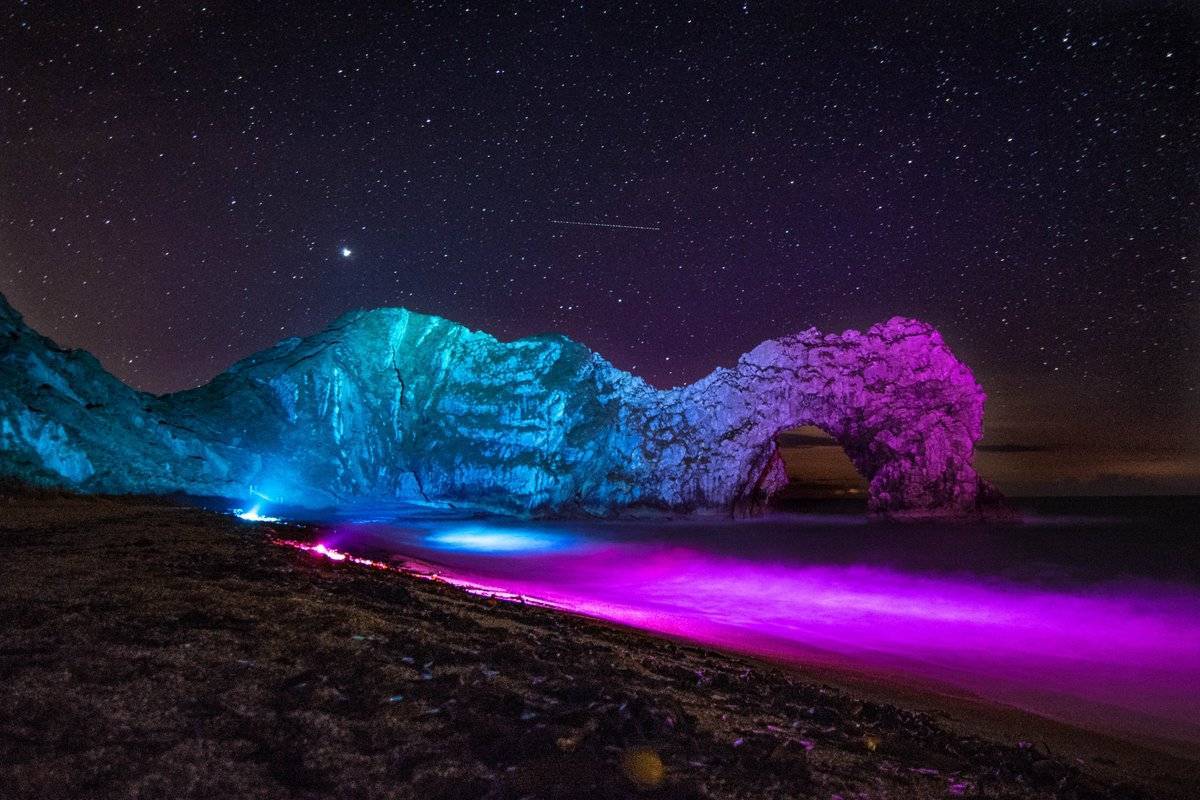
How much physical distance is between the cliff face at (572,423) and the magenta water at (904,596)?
6907mm

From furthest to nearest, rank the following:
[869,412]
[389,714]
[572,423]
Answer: [572,423]
[869,412]
[389,714]

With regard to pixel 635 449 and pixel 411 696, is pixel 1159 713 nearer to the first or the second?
pixel 411 696

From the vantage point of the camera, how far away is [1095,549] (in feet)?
119

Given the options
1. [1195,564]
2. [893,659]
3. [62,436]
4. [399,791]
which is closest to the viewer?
[399,791]

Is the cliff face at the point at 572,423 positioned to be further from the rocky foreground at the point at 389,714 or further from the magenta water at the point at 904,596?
the rocky foreground at the point at 389,714

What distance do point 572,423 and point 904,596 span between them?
31.7m

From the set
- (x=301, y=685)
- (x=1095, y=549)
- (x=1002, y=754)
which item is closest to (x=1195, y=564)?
(x=1095, y=549)

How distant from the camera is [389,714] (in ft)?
11.7

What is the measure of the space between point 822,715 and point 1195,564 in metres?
38.0

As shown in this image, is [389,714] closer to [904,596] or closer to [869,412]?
[904,596]

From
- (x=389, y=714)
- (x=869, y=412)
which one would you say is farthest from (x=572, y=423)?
(x=389, y=714)

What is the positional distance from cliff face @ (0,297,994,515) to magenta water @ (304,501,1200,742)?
691 cm

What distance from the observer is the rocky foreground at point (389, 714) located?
2828 millimetres

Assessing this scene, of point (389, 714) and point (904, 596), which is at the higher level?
point (389, 714)
